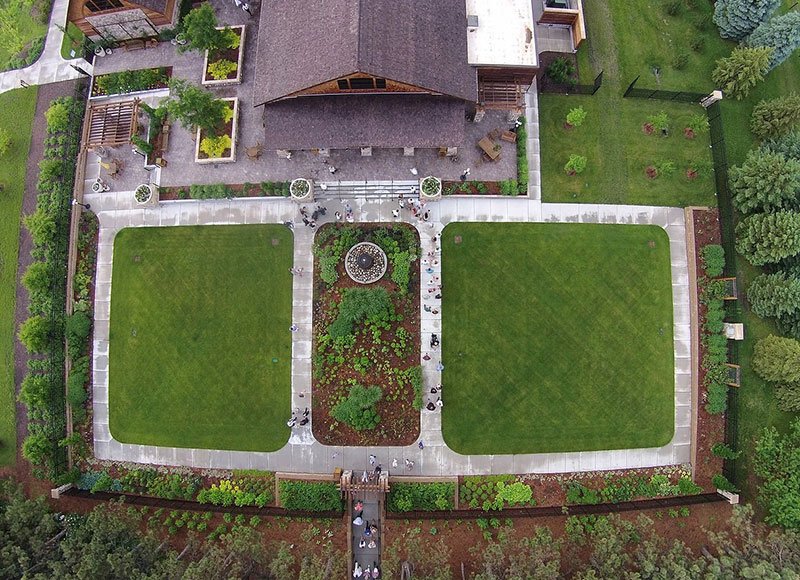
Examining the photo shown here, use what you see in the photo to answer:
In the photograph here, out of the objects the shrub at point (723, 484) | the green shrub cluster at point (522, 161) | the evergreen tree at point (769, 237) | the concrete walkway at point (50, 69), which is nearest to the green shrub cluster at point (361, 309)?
the green shrub cluster at point (522, 161)

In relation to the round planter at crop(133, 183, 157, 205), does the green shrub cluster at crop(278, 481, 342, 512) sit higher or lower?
lower

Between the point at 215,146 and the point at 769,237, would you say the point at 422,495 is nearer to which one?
the point at 769,237

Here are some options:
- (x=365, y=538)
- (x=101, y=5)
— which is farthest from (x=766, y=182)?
(x=101, y=5)

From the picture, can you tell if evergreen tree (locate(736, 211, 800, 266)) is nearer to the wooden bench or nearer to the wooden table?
the wooden table

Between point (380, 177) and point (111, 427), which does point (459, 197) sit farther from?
point (111, 427)

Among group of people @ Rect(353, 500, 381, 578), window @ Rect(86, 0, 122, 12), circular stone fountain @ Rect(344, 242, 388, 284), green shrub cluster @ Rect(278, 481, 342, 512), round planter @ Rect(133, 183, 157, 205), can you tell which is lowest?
group of people @ Rect(353, 500, 381, 578)

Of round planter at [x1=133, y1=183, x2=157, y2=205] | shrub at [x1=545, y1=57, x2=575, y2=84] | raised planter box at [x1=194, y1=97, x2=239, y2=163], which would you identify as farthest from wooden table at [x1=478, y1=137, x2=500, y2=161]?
round planter at [x1=133, y1=183, x2=157, y2=205]
